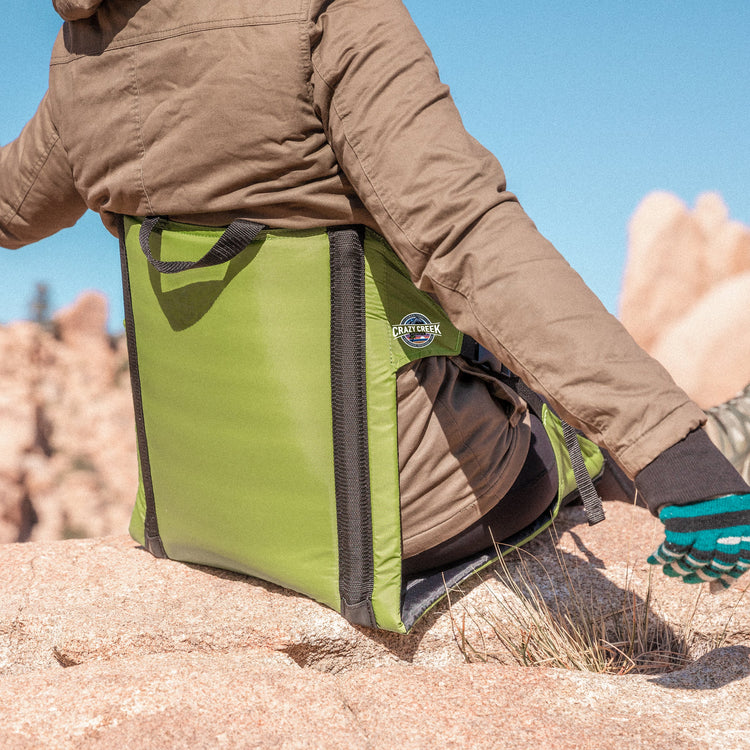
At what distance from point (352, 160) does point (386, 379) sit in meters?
0.38

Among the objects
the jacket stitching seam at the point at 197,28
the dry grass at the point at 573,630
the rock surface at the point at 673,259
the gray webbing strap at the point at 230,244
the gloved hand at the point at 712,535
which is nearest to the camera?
the gloved hand at the point at 712,535

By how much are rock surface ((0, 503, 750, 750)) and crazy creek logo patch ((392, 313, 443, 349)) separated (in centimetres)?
55

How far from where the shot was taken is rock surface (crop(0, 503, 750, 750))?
1077 mm

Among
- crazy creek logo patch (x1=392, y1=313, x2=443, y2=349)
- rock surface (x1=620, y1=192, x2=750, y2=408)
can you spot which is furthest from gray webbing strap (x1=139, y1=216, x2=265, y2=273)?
rock surface (x1=620, y1=192, x2=750, y2=408)

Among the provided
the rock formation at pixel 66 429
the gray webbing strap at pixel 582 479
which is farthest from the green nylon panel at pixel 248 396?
the rock formation at pixel 66 429

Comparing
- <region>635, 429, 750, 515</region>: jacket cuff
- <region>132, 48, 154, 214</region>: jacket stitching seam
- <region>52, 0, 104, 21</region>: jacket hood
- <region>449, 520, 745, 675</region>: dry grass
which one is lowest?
<region>449, 520, 745, 675</region>: dry grass

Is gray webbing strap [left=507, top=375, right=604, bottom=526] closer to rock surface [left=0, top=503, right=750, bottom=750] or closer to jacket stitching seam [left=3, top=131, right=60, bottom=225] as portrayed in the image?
rock surface [left=0, top=503, right=750, bottom=750]

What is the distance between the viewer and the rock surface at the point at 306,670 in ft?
3.53

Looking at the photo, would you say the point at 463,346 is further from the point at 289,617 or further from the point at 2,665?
the point at 2,665

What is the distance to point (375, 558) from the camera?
1415 millimetres

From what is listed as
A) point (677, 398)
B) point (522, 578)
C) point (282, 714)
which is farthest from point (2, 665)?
point (677, 398)

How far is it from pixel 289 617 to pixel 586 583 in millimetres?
661

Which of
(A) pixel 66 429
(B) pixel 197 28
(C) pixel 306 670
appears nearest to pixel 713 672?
(C) pixel 306 670

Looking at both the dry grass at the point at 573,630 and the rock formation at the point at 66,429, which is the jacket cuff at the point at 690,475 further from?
the rock formation at the point at 66,429
